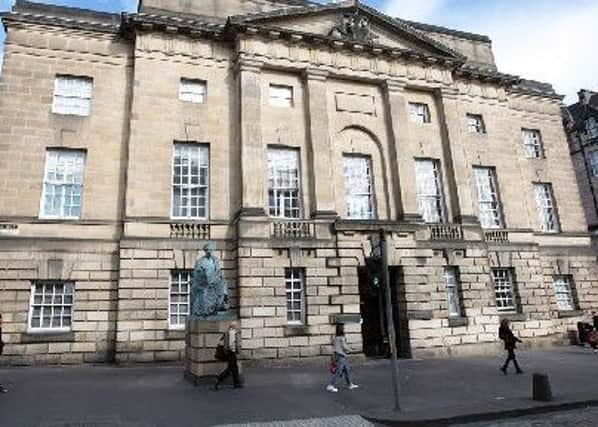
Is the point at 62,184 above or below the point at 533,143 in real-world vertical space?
below

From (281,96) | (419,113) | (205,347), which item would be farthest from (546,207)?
(205,347)

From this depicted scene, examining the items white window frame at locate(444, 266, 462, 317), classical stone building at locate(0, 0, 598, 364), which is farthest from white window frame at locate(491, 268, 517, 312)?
white window frame at locate(444, 266, 462, 317)

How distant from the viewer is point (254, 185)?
17984 mm

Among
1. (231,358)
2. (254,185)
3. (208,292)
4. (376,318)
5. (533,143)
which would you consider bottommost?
(231,358)

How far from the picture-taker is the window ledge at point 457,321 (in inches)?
752

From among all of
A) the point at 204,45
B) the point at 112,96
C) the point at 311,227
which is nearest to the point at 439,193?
the point at 311,227

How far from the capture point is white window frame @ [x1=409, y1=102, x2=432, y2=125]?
2240cm

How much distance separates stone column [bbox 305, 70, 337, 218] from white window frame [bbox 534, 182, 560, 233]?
13.1m

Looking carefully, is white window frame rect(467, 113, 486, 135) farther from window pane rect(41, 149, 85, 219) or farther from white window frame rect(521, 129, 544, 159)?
window pane rect(41, 149, 85, 219)

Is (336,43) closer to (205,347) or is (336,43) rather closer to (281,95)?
(281,95)

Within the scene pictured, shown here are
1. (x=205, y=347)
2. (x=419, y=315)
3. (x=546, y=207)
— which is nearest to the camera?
(x=205, y=347)

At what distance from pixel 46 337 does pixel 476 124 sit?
21.7 m

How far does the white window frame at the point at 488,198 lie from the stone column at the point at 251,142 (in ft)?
36.8

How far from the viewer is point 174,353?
637 inches
